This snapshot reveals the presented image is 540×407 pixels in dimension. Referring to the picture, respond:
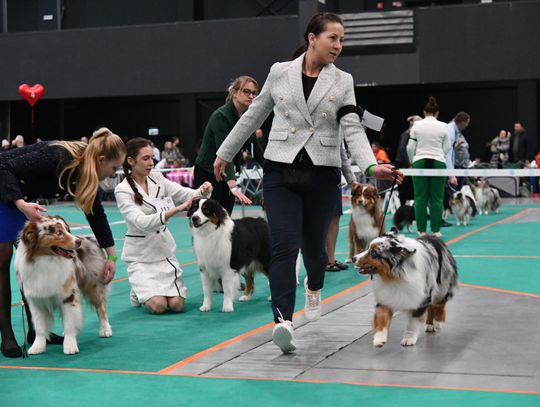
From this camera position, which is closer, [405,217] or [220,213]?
[220,213]

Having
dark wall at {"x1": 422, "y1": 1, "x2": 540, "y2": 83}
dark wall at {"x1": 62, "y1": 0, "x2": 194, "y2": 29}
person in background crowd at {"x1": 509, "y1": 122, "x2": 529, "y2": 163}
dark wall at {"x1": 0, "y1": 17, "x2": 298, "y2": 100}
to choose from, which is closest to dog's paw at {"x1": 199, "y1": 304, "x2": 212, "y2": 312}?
person in background crowd at {"x1": 509, "y1": 122, "x2": 529, "y2": 163}

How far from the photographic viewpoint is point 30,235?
511cm

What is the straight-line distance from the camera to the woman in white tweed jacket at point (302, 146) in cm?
493

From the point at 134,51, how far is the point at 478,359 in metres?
21.5

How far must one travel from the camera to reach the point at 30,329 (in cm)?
562

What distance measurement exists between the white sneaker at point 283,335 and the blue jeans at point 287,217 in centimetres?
7

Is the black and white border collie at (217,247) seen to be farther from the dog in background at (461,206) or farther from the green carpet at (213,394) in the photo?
the dog in background at (461,206)

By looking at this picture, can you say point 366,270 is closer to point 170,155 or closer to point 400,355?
point 400,355

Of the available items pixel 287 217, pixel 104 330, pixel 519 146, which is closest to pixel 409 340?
pixel 287 217

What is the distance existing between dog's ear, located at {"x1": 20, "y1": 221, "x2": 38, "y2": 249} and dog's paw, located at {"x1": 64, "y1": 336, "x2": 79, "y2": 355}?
1.97 ft

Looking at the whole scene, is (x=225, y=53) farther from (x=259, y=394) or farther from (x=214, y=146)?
(x=259, y=394)

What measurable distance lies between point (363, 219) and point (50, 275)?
495 centimetres

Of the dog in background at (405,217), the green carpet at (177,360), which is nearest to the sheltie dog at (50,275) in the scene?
the green carpet at (177,360)

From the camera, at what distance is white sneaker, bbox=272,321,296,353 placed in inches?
194
